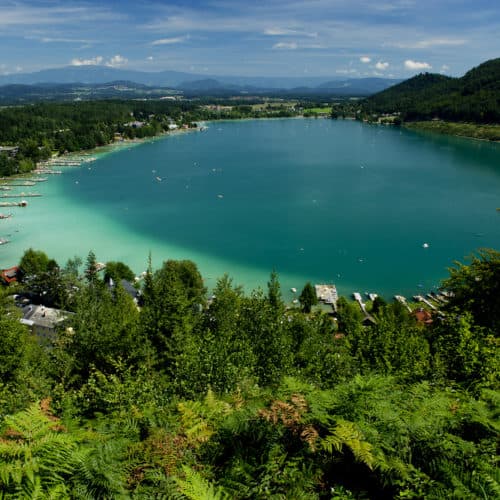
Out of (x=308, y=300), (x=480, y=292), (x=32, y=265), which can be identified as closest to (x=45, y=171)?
(x=32, y=265)

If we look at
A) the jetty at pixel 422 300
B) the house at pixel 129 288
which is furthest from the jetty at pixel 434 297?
the house at pixel 129 288

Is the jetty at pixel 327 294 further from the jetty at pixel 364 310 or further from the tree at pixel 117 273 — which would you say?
the tree at pixel 117 273

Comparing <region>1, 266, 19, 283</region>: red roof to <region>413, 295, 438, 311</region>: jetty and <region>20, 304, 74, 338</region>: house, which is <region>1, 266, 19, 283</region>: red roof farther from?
<region>413, 295, 438, 311</region>: jetty

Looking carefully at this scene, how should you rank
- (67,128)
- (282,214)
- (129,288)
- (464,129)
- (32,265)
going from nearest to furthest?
1. (129,288)
2. (32,265)
3. (282,214)
4. (67,128)
5. (464,129)

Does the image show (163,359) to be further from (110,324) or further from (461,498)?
(461,498)

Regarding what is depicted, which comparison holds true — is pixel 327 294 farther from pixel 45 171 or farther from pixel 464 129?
pixel 464 129

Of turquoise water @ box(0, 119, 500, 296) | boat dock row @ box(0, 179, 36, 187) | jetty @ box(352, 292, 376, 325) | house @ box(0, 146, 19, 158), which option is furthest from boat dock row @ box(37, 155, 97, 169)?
jetty @ box(352, 292, 376, 325)
